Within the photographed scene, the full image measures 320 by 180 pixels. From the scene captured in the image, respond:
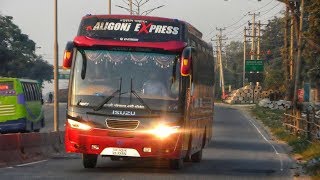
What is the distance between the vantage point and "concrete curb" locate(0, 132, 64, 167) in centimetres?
2020

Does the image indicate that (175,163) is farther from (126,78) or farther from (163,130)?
(126,78)

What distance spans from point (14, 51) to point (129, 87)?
76104 millimetres

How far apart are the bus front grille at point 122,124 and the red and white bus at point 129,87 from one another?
0.07 ft

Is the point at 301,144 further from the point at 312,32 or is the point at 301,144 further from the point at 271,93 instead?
the point at 271,93

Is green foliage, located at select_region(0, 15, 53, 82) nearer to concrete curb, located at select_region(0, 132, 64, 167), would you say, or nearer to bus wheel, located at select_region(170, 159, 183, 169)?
concrete curb, located at select_region(0, 132, 64, 167)

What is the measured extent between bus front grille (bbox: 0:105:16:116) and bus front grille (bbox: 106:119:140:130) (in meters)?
18.4

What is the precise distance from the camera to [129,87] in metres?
17.2

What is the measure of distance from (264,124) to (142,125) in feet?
137

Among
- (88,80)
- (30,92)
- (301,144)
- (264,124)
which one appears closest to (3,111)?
(30,92)

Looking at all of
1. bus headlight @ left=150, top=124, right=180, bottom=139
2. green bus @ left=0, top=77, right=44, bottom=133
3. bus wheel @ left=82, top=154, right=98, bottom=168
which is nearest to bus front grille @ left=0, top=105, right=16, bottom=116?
green bus @ left=0, top=77, right=44, bottom=133

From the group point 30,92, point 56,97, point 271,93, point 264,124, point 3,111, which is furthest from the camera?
point 271,93

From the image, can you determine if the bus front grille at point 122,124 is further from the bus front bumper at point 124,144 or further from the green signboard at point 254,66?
the green signboard at point 254,66

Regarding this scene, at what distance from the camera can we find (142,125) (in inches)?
669

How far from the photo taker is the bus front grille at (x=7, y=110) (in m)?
34.5
